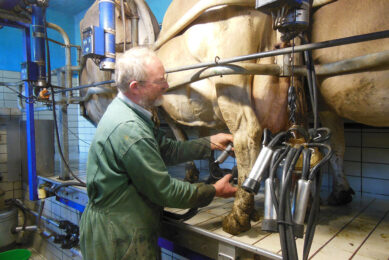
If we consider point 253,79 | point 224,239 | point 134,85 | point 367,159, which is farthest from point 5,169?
point 367,159

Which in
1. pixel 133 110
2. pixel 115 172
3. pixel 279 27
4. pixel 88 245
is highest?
pixel 279 27

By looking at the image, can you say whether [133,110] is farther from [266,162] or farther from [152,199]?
[266,162]

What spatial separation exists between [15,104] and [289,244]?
16.7 ft

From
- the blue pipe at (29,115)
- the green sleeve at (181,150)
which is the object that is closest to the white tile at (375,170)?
the green sleeve at (181,150)

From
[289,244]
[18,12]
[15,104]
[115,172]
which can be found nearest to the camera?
[289,244]

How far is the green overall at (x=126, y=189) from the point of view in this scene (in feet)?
3.21

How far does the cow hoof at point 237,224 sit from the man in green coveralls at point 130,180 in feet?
0.86

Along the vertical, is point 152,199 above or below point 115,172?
below

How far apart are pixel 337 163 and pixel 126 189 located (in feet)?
5.06

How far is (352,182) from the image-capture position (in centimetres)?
203

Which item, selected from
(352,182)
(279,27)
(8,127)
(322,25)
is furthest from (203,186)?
(8,127)

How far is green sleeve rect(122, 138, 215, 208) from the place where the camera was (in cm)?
96

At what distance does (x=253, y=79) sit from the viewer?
1361 millimetres

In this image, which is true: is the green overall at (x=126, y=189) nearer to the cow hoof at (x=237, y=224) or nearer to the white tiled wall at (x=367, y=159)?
the cow hoof at (x=237, y=224)
